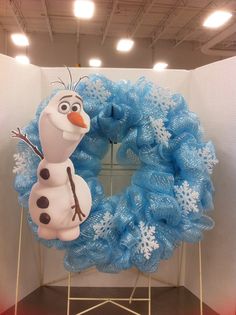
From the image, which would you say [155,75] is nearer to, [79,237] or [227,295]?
[79,237]

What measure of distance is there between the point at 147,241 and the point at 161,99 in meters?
0.55

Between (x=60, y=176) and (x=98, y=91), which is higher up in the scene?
(x=98, y=91)

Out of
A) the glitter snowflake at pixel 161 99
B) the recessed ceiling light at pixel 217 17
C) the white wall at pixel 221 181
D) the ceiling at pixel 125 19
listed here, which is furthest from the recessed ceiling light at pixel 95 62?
the glitter snowflake at pixel 161 99

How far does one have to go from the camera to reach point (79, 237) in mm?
1346

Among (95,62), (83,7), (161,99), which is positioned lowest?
(161,99)

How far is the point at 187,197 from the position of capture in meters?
1.35

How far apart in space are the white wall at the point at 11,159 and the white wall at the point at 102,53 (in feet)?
16.4

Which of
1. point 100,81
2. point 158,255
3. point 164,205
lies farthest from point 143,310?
point 100,81

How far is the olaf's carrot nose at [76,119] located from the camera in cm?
110

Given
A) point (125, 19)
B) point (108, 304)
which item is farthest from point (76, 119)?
point (125, 19)

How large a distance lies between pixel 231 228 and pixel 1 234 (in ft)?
3.36

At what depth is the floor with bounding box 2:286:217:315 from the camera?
5.60ft

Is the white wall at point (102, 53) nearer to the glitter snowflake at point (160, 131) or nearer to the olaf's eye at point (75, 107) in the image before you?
the glitter snowflake at point (160, 131)

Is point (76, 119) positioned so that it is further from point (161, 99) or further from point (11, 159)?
point (11, 159)
